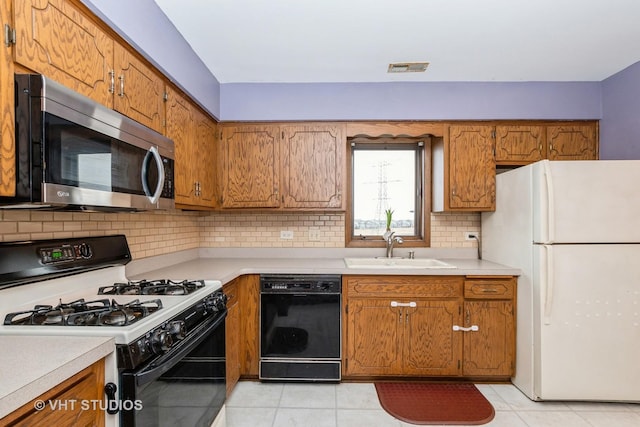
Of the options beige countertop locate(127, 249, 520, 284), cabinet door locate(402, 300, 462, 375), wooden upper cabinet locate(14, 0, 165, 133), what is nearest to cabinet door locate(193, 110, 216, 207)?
beige countertop locate(127, 249, 520, 284)

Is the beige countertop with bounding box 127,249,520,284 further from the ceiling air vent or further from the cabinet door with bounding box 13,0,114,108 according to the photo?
the ceiling air vent

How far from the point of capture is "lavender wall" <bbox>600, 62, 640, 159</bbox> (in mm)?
2486

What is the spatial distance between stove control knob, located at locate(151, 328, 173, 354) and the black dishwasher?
4.17 ft

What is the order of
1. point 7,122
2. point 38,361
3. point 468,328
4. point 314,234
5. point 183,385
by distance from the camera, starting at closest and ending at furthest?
point 38,361 → point 7,122 → point 183,385 → point 468,328 → point 314,234

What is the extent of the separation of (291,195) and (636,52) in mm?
2630

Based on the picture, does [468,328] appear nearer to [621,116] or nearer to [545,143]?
[545,143]

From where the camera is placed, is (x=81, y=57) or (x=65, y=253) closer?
(x=81, y=57)

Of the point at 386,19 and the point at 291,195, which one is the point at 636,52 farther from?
the point at 291,195

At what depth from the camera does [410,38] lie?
85.4 inches

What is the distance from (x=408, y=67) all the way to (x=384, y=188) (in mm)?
1091

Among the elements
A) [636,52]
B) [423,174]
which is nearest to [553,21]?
[636,52]

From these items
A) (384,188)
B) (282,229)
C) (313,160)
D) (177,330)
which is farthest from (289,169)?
(177,330)

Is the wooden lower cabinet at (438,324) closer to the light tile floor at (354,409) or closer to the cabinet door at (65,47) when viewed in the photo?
the light tile floor at (354,409)

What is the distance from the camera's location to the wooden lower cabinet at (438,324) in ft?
8.25
